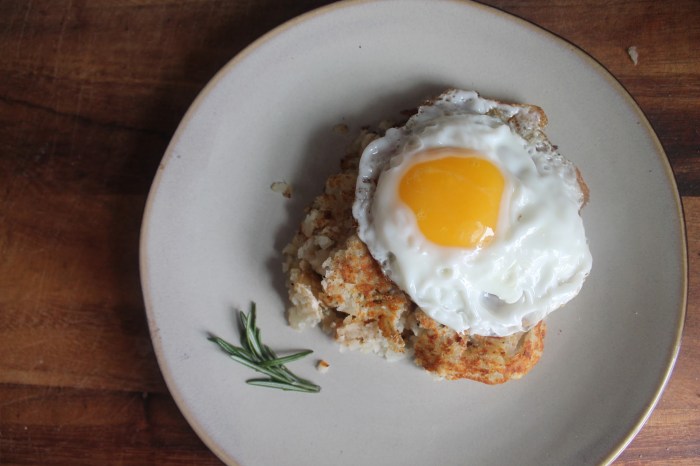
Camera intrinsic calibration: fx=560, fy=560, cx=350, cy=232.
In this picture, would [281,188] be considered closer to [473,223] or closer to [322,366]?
[322,366]

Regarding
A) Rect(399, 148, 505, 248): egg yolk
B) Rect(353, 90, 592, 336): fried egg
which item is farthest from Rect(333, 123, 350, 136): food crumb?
Rect(399, 148, 505, 248): egg yolk

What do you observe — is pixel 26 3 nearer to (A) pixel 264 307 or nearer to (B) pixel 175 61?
(B) pixel 175 61

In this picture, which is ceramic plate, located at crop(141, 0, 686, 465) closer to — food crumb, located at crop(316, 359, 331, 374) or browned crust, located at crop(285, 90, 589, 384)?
food crumb, located at crop(316, 359, 331, 374)

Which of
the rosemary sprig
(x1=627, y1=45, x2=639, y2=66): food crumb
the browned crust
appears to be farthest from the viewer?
(x1=627, y1=45, x2=639, y2=66): food crumb

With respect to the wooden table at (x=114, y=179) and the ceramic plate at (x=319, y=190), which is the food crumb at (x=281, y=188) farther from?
the wooden table at (x=114, y=179)

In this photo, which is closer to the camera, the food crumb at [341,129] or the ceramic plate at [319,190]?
the ceramic plate at [319,190]

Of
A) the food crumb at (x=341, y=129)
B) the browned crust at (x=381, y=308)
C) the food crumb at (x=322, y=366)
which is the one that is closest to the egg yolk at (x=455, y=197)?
the browned crust at (x=381, y=308)

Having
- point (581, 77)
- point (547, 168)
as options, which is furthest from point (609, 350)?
point (581, 77)
